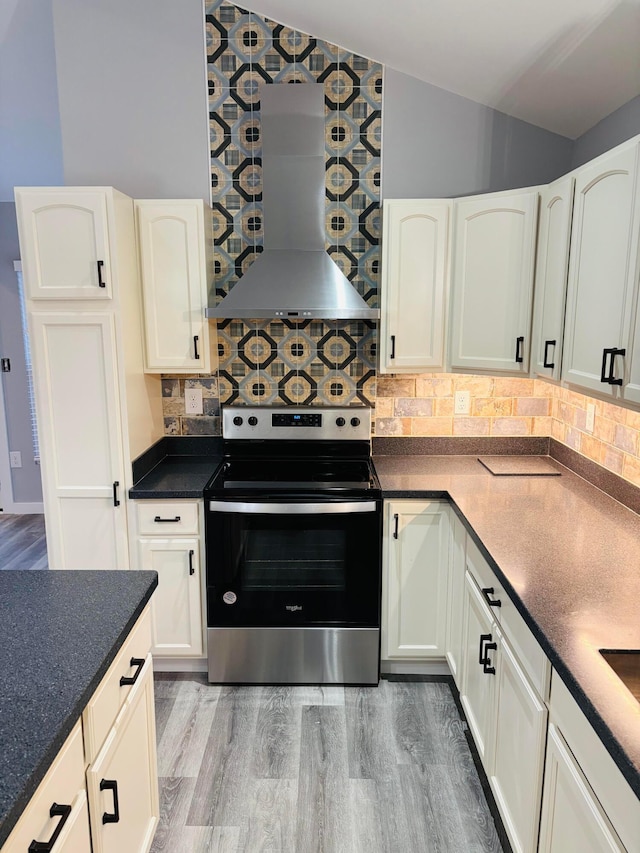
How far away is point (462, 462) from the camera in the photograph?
294 cm

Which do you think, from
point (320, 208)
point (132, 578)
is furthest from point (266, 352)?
point (132, 578)

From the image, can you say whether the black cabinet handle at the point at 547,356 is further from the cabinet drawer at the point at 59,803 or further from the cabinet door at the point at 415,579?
the cabinet drawer at the point at 59,803

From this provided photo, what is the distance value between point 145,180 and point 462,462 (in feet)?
6.78

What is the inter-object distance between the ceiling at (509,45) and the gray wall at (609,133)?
38 mm

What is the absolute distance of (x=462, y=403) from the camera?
3.04m

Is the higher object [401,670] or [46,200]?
[46,200]

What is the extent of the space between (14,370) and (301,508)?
3334 millimetres

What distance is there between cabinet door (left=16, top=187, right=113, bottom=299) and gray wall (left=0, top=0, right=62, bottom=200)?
107cm

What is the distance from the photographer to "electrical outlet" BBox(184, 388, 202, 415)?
3.07 m

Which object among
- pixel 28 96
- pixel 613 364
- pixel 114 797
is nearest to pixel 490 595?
pixel 613 364

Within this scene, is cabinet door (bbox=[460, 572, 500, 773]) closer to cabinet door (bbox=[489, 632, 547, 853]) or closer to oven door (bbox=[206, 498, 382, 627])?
cabinet door (bbox=[489, 632, 547, 853])

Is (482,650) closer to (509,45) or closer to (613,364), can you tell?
(613,364)

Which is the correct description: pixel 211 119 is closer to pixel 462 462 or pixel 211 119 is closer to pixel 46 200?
pixel 46 200

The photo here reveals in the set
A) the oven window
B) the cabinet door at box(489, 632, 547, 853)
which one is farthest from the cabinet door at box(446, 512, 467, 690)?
the cabinet door at box(489, 632, 547, 853)
